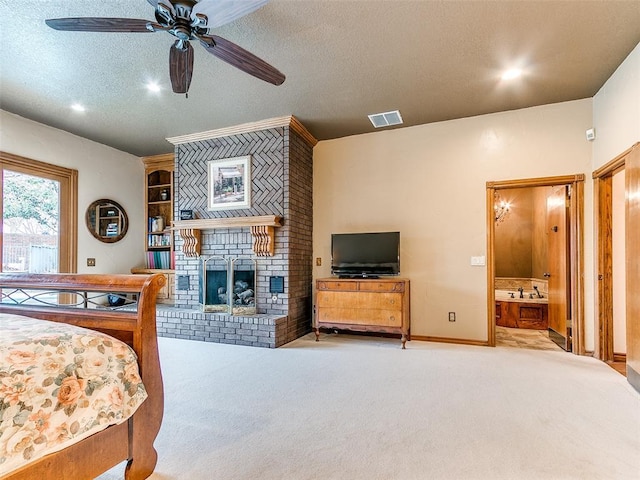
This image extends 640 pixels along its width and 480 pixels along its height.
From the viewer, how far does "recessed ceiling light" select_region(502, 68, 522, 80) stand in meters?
3.16

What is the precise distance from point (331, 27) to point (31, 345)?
267cm

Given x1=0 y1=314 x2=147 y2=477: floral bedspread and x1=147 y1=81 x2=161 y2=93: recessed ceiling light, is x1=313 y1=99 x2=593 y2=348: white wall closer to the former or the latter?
x1=147 y1=81 x2=161 y2=93: recessed ceiling light

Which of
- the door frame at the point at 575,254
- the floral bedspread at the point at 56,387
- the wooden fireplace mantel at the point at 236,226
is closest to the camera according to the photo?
the floral bedspread at the point at 56,387

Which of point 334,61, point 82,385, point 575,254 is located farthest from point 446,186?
point 82,385

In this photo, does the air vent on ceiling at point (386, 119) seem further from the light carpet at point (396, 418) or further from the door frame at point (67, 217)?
the door frame at point (67, 217)

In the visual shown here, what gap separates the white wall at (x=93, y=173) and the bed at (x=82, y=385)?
11.5ft

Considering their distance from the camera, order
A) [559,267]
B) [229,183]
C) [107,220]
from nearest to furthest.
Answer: [559,267] < [229,183] < [107,220]

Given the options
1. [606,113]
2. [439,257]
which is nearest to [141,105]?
[439,257]

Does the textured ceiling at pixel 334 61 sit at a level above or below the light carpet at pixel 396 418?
above

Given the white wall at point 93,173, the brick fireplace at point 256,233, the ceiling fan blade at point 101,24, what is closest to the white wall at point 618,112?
the brick fireplace at point 256,233

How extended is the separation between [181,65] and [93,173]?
3674 mm

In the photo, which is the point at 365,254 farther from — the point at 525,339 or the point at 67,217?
the point at 67,217

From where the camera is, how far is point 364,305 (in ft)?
13.3

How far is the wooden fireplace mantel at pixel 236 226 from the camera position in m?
4.29
